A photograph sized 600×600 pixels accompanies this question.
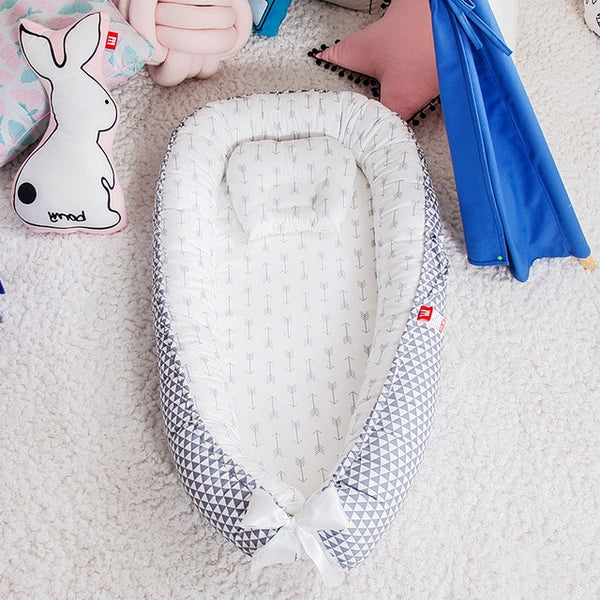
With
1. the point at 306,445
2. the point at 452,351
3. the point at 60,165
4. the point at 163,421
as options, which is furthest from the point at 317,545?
the point at 60,165

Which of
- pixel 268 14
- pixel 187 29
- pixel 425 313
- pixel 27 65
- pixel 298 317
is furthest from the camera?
pixel 268 14

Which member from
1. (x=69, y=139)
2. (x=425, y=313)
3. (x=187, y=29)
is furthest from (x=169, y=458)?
(x=187, y=29)

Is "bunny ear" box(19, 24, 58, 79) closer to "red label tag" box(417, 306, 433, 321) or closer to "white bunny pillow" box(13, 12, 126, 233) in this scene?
"white bunny pillow" box(13, 12, 126, 233)

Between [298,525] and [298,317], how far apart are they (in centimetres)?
45

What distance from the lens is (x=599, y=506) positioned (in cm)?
145

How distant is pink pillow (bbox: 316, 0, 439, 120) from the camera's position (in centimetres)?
183

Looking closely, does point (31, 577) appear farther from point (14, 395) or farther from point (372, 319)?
point (372, 319)

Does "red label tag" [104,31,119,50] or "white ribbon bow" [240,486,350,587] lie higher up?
"red label tag" [104,31,119,50]

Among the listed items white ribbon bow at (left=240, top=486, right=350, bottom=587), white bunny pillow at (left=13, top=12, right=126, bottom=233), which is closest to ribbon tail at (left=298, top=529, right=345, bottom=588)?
white ribbon bow at (left=240, top=486, right=350, bottom=587)

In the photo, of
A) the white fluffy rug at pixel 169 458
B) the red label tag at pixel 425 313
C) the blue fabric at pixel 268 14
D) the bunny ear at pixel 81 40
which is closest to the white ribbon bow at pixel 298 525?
the white fluffy rug at pixel 169 458

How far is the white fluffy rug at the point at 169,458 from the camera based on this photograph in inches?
54.2

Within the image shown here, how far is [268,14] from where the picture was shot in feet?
6.64

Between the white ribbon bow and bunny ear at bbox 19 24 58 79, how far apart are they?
0.96 metres

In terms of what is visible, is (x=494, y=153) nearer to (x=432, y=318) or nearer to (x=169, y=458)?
(x=432, y=318)
